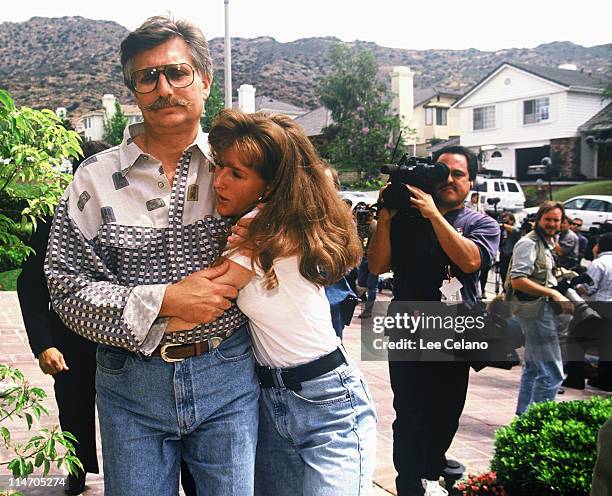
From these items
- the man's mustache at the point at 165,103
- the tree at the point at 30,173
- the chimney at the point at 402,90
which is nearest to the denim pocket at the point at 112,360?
the man's mustache at the point at 165,103

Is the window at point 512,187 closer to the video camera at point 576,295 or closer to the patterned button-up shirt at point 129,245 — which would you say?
the video camera at point 576,295

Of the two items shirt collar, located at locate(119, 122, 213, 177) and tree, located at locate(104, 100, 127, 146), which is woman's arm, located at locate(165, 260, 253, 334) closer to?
shirt collar, located at locate(119, 122, 213, 177)

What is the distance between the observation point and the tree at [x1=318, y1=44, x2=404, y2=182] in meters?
31.3

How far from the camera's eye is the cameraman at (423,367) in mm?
3500

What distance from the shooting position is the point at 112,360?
6.07 feet

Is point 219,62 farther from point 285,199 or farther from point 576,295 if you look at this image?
point 285,199

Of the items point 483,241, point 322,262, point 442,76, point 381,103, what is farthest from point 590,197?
point 442,76

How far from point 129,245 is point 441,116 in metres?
47.7

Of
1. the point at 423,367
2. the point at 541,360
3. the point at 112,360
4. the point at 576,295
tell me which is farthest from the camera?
the point at 576,295

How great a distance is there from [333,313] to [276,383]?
4.51 feet

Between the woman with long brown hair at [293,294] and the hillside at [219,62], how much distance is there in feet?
226

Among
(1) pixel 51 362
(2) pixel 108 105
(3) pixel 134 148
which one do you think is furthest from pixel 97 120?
(3) pixel 134 148

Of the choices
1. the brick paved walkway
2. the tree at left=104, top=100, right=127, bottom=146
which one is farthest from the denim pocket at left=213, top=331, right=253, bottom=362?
the tree at left=104, top=100, right=127, bottom=146

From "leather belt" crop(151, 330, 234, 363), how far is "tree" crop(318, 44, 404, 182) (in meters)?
29.1
